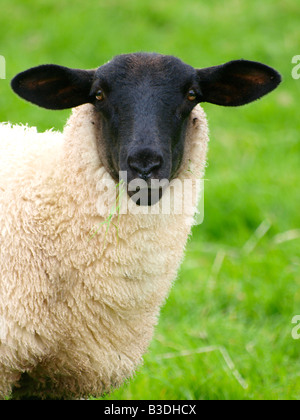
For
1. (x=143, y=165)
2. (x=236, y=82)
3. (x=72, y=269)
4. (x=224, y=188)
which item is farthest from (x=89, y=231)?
(x=224, y=188)

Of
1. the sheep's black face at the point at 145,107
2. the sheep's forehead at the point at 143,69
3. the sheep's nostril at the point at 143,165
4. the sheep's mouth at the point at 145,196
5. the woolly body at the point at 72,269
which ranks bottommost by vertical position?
the woolly body at the point at 72,269

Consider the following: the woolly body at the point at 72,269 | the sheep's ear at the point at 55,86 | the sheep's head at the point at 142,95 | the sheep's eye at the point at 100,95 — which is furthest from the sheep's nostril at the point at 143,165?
the sheep's ear at the point at 55,86

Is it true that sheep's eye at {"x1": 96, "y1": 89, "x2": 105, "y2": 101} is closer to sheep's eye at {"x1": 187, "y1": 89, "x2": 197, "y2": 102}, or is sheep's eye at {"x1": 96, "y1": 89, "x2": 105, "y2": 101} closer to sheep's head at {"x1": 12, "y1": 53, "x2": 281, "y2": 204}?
sheep's head at {"x1": 12, "y1": 53, "x2": 281, "y2": 204}

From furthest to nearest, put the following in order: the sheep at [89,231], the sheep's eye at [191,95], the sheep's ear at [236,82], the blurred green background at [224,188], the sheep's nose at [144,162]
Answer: the blurred green background at [224,188] → the sheep's ear at [236,82] → the sheep's eye at [191,95] → the sheep at [89,231] → the sheep's nose at [144,162]

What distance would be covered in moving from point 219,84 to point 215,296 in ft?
5.41

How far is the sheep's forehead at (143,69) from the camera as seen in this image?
7.54 feet

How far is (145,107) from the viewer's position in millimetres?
2234

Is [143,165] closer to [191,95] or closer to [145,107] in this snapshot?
[145,107]

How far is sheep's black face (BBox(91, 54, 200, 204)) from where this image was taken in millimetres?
2154

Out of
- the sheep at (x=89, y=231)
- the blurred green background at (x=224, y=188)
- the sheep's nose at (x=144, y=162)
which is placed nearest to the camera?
the sheep's nose at (x=144, y=162)

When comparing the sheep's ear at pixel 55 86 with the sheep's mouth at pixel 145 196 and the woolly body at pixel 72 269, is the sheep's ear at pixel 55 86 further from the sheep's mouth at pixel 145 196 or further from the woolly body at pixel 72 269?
the sheep's mouth at pixel 145 196

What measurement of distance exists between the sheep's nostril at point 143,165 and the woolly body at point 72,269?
24 centimetres

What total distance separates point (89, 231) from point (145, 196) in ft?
0.87
